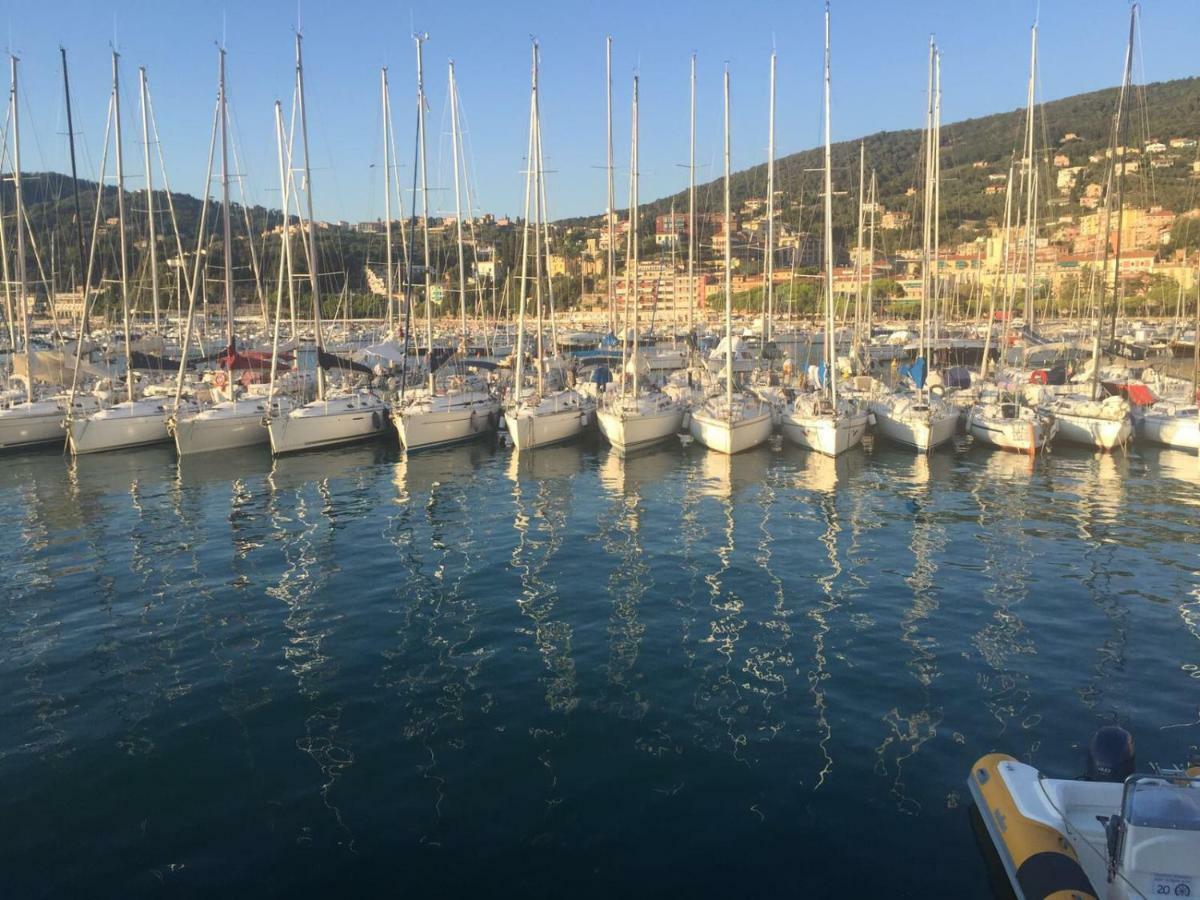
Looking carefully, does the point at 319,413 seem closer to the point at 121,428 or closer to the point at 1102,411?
the point at 121,428

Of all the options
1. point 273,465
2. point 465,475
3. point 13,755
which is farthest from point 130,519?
point 13,755

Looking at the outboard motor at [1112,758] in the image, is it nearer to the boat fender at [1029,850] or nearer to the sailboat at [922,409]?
the boat fender at [1029,850]

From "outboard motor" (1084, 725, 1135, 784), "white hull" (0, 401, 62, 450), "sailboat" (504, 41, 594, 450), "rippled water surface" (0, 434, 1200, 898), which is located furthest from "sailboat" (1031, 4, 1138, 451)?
"white hull" (0, 401, 62, 450)

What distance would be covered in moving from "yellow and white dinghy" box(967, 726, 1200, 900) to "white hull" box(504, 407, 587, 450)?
72.9 ft

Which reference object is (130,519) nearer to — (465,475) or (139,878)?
(465,475)

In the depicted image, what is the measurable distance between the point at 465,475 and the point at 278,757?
1666cm

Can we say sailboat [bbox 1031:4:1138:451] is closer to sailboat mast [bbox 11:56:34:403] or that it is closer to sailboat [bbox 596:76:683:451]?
sailboat [bbox 596:76:683:451]

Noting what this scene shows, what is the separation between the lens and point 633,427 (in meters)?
28.8

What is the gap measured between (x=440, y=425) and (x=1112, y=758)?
24574 mm

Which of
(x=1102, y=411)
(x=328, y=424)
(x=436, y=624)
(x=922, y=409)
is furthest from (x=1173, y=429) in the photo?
(x=328, y=424)

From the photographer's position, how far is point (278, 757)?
373 inches

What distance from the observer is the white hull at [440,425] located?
2920 cm

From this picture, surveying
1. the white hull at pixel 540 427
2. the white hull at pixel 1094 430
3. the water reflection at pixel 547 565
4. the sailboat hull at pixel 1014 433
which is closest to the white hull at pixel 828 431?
the sailboat hull at pixel 1014 433

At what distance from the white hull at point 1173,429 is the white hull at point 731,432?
1258cm
